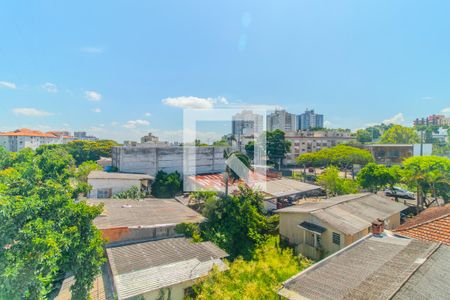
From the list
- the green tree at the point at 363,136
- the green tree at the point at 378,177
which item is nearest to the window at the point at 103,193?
the green tree at the point at 378,177

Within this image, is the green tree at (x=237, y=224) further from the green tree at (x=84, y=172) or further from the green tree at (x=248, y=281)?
the green tree at (x=84, y=172)

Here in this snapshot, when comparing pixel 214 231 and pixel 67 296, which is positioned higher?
pixel 214 231

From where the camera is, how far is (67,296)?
8.11 metres

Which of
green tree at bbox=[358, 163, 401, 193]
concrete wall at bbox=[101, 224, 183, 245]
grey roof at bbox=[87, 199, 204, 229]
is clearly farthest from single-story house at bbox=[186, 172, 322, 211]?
concrete wall at bbox=[101, 224, 183, 245]

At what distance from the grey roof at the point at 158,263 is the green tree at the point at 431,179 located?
53.0 feet

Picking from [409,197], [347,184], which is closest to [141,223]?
[347,184]

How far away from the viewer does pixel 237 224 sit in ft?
37.6

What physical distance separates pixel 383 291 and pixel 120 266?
748 cm

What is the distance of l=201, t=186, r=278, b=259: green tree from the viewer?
1103 cm

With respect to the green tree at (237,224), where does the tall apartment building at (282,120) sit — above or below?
above

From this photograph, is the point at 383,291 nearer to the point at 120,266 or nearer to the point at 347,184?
the point at 120,266

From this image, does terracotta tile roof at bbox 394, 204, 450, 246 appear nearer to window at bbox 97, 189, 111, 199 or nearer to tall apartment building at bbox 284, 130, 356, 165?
window at bbox 97, 189, 111, 199

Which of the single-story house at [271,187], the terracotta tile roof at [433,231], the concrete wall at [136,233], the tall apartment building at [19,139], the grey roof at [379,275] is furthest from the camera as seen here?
the tall apartment building at [19,139]

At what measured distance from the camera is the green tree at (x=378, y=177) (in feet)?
61.4
